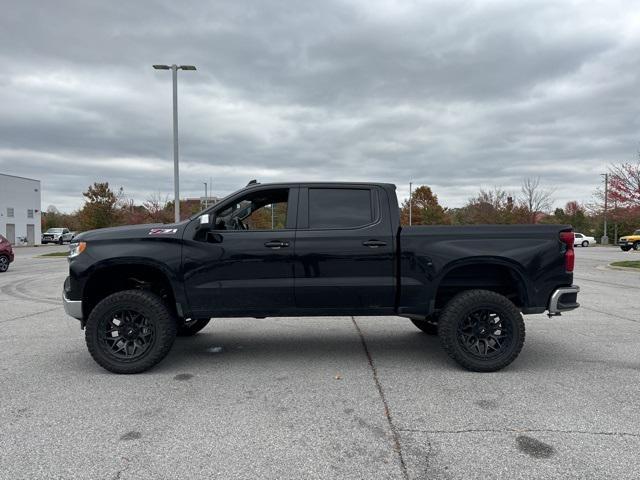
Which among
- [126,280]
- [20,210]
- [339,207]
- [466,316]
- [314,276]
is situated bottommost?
[466,316]

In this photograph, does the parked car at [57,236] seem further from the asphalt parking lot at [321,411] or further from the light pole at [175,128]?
the asphalt parking lot at [321,411]

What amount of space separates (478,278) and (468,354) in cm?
91

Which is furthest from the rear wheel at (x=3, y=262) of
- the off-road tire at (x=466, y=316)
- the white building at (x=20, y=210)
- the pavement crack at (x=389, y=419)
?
the white building at (x=20, y=210)

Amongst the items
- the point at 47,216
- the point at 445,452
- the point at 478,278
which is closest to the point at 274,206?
the point at 478,278

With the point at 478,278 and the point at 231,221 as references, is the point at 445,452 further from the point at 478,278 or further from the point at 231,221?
the point at 231,221

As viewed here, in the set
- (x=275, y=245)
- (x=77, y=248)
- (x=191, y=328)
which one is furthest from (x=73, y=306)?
(x=275, y=245)

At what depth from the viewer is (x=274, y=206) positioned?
5195 millimetres

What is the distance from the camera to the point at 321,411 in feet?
12.0

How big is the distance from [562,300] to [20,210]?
63173 mm

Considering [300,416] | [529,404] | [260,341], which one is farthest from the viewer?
[260,341]

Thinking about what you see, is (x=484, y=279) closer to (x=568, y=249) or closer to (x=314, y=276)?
(x=568, y=249)

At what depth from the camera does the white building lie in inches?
2056

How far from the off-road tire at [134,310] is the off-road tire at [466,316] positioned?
281 centimetres

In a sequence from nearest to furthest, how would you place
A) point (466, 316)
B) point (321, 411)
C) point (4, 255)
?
point (321, 411) → point (466, 316) → point (4, 255)
